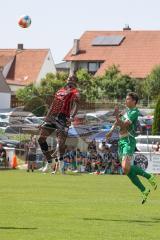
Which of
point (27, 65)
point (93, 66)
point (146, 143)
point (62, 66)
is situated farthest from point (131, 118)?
point (62, 66)

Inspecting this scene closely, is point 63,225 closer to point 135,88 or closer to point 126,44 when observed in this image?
point 135,88

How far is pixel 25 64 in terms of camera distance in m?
119

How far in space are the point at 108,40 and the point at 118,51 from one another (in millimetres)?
5228

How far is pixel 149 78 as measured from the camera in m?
92.2

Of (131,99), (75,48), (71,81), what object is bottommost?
(131,99)

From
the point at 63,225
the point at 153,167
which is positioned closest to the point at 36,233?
the point at 63,225

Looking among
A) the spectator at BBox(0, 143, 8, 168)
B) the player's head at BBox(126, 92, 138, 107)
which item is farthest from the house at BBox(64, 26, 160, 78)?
the player's head at BBox(126, 92, 138, 107)

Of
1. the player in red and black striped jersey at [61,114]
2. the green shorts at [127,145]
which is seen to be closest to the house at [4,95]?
the player in red and black striped jersey at [61,114]

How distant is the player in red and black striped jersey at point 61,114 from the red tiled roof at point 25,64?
9678 centimetres

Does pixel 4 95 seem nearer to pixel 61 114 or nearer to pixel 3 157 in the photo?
pixel 3 157

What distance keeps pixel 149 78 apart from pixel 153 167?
5386 centimetres

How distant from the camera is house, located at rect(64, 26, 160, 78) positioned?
111125mm

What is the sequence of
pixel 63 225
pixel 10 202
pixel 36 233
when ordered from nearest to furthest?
pixel 36 233 < pixel 63 225 < pixel 10 202

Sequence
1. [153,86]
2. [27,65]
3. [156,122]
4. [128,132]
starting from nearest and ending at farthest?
[128,132], [156,122], [153,86], [27,65]
